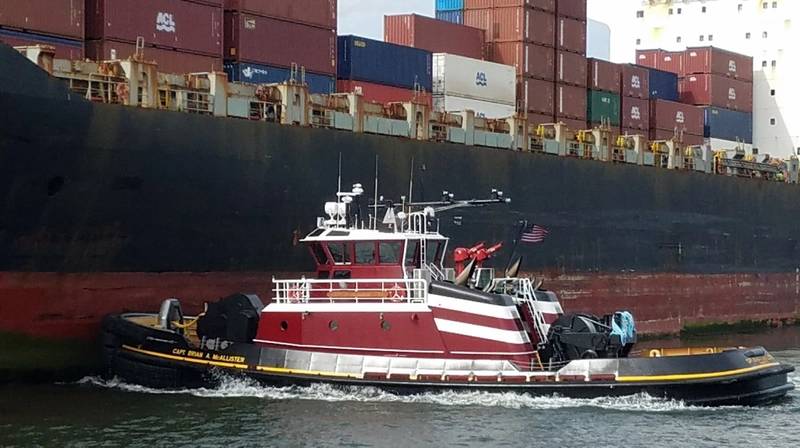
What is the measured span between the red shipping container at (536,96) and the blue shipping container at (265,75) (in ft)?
27.2

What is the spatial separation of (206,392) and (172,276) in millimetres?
3099

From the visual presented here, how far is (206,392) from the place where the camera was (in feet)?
61.7

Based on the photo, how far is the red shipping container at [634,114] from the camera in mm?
38281

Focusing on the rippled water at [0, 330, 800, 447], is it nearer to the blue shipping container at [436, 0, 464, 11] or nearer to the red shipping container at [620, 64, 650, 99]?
the blue shipping container at [436, 0, 464, 11]

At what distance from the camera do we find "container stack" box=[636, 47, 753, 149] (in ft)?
139

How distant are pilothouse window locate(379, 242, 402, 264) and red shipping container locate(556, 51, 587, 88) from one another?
56.1 ft

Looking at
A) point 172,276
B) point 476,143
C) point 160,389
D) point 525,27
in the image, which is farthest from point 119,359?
point 525,27

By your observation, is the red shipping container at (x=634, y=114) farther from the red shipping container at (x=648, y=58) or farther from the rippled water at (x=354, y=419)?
the rippled water at (x=354, y=419)

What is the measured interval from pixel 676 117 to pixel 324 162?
1946cm

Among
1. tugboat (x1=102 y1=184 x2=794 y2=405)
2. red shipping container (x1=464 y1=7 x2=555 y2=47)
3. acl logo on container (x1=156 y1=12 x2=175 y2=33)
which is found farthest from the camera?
red shipping container (x1=464 y1=7 x2=555 y2=47)

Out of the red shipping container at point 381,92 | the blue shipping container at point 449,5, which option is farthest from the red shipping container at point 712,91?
the red shipping container at point 381,92

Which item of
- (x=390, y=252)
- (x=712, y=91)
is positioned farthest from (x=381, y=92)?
(x=712, y=91)

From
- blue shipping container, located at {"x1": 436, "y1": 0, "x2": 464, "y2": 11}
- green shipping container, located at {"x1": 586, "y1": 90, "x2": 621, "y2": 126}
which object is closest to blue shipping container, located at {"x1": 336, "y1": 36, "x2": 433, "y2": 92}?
blue shipping container, located at {"x1": 436, "y1": 0, "x2": 464, "y2": 11}

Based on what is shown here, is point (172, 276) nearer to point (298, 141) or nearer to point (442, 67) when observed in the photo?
point (298, 141)
